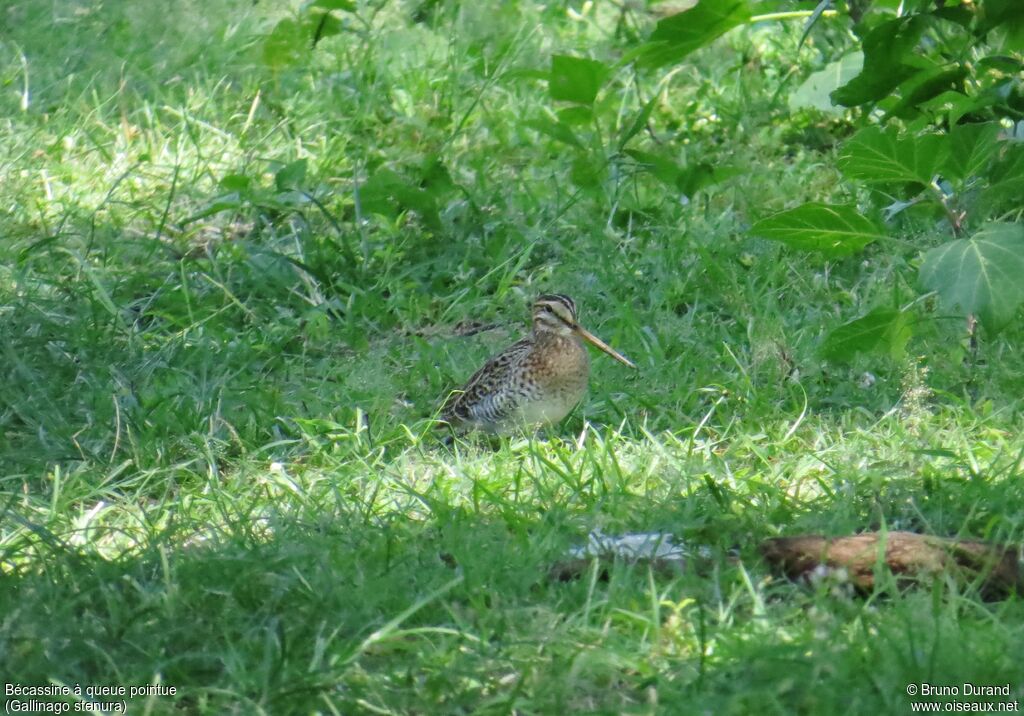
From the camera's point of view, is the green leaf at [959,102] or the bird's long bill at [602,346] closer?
the green leaf at [959,102]

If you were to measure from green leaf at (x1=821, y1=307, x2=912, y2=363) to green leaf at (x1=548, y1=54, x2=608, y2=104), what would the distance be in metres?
2.60

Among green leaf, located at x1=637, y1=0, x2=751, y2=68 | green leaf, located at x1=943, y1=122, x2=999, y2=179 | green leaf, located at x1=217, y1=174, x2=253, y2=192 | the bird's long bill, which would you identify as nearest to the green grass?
green leaf, located at x1=217, y1=174, x2=253, y2=192

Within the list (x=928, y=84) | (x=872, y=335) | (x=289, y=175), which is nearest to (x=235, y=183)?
(x=289, y=175)

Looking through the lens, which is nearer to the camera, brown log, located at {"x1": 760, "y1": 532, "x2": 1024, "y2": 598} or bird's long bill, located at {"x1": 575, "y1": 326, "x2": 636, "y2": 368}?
brown log, located at {"x1": 760, "y1": 532, "x2": 1024, "y2": 598}

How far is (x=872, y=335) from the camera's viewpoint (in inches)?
223

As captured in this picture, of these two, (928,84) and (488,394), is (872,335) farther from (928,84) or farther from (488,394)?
(488,394)

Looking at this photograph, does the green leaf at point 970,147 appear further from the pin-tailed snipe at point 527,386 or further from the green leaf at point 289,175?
the green leaf at point 289,175

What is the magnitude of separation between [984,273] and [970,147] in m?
0.47

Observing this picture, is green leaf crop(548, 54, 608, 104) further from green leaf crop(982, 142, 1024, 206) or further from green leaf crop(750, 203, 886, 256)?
green leaf crop(982, 142, 1024, 206)

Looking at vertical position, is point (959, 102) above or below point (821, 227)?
above

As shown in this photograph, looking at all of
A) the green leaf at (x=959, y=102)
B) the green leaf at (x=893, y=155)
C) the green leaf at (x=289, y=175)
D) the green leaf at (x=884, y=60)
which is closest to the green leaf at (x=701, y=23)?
the green leaf at (x=884, y=60)

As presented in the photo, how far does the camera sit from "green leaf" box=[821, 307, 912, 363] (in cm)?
561

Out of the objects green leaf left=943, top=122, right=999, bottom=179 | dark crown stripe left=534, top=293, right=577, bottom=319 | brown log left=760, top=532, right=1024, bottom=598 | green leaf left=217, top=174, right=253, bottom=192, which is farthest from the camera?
green leaf left=217, top=174, right=253, bottom=192

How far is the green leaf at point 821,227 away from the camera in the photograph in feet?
18.1
